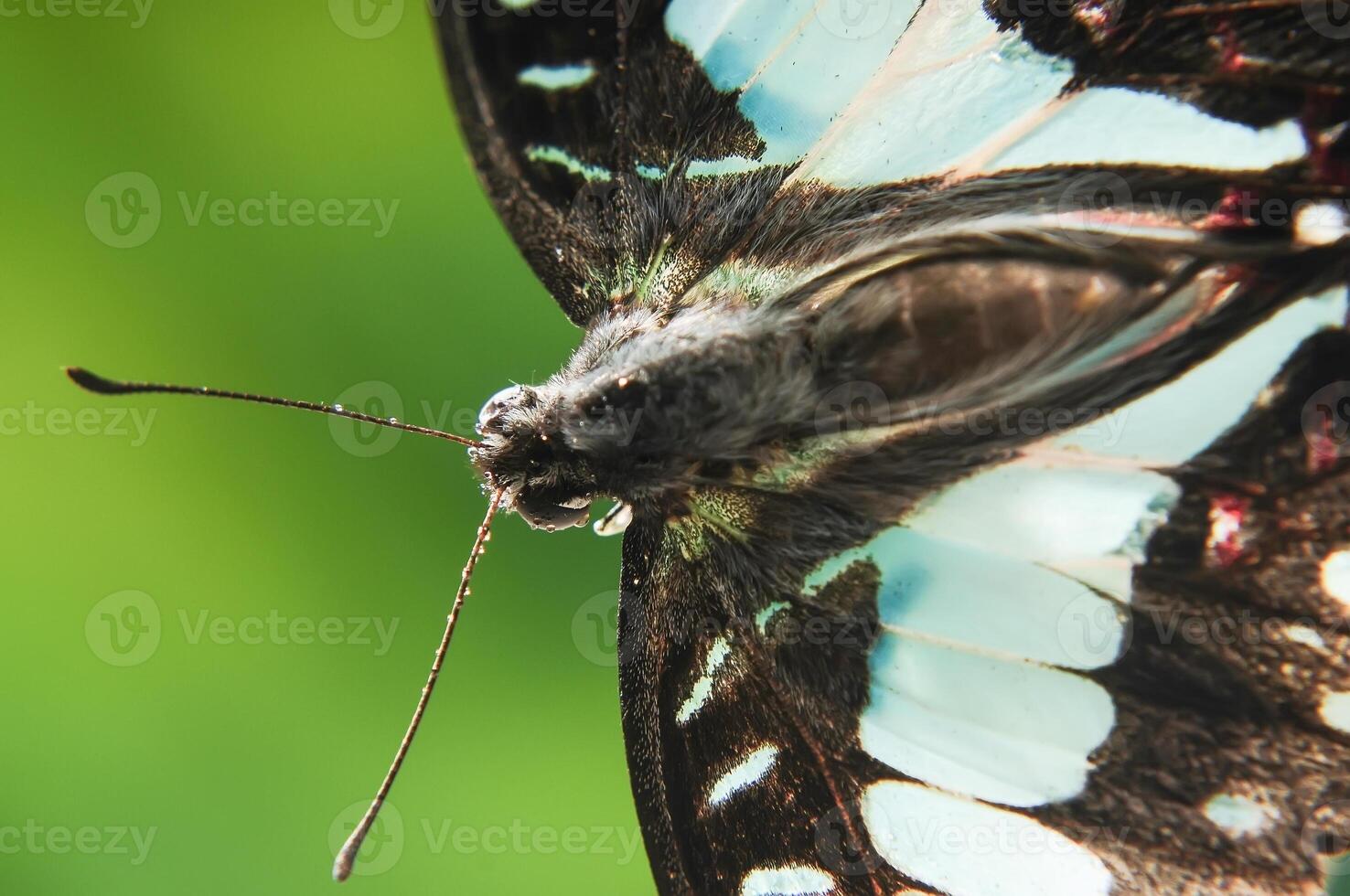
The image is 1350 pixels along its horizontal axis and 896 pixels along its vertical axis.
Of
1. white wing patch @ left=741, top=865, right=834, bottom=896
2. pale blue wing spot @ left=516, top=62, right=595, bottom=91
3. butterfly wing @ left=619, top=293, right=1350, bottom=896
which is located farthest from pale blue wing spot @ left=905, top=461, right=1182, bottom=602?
pale blue wing spot @ left=516, top=62, right=595, bottom=91

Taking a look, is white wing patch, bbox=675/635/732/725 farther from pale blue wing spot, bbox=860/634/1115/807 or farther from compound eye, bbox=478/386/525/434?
compound eye, bbox=478/386/525/434

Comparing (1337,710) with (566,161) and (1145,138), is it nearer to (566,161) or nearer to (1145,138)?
(1145,138)

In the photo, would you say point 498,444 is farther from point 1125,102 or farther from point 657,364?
point 1125,102

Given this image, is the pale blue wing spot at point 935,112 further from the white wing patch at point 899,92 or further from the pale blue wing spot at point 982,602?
the pale blue wing spot at point 982,602

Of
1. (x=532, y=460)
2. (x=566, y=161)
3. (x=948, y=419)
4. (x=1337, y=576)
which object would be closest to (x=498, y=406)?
(x=532, y=460)

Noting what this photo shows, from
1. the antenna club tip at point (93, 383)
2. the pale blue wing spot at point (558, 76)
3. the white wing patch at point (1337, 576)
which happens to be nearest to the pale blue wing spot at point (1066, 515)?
the white wing patch at point (1337, 576)

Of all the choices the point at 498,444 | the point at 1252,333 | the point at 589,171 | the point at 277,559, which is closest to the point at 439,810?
the point at 277,559
